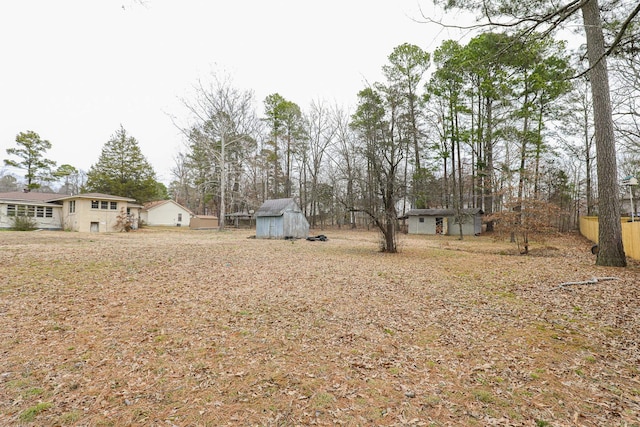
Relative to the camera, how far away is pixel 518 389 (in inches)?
105

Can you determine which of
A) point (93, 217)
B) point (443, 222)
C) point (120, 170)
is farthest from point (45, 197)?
point (443, 222)

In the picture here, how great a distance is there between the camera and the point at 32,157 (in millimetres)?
30016

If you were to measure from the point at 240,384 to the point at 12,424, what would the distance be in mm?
1724

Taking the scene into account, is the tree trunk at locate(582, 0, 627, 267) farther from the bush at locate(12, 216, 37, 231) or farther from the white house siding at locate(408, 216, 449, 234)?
the bush at locate(12, 216, 37, 231)

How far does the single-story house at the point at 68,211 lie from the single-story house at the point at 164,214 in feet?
33.5

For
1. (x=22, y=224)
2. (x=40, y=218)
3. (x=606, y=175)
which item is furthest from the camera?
(x=40, y=218)

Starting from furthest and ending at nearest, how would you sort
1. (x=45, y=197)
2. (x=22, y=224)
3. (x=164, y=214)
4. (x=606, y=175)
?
(x=164, y=214) → (x=45, y=197) → (x=22, y=224) → (x=606, y=175)

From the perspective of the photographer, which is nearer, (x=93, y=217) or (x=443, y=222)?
(x=93, y=217)

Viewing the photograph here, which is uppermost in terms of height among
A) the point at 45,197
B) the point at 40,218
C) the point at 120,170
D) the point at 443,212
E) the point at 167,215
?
the point at 120,170

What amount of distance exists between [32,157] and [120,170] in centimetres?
879

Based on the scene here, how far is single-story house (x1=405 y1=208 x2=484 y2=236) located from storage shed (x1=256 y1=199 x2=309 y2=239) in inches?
486

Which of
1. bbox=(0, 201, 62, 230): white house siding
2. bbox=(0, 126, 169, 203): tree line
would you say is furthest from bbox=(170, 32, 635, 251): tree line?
bbox=(0, 201, 62, 230): white house siding

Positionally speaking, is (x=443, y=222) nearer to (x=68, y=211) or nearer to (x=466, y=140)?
(x=466, y=140)

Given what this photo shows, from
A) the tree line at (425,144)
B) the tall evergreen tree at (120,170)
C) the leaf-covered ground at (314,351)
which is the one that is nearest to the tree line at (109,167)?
the tall evergreen tree at (120,170)
